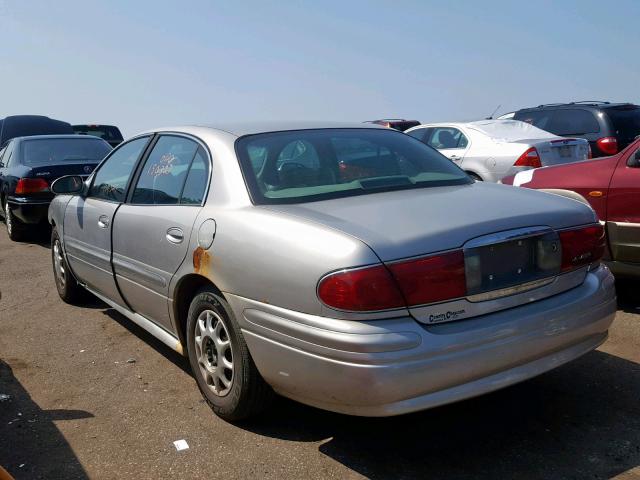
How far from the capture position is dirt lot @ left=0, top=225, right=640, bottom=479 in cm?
311

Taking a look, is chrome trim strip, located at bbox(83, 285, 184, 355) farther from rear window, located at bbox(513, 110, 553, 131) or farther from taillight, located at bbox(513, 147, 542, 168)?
rear window, located at bbox(513, 110, 553, 131)

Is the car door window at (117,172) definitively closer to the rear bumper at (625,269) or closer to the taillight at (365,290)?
the taillight at (365,290)

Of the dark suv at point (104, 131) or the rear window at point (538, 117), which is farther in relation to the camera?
the dark suv at point (104, 131)

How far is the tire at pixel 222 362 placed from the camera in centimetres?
331

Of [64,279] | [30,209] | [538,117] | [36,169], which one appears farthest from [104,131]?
[64,279]

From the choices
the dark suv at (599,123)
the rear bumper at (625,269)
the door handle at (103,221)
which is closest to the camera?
the door handle at (103,221)

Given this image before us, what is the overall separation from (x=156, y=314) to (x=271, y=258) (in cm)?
139

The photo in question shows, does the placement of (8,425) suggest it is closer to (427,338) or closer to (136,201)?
(136,201)

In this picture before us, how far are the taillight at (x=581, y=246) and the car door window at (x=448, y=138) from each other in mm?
6852

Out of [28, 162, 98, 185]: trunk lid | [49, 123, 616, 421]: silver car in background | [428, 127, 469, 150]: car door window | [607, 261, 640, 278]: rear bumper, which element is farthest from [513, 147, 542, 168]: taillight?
[28, 162, 98, 185]: trunk lid

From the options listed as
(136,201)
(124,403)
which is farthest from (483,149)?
(124,403)

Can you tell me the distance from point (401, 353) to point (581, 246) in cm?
120

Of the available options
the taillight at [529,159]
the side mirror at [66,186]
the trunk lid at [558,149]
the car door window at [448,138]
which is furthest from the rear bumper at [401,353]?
the car door window at [448,138]

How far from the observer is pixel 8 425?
3707mm
